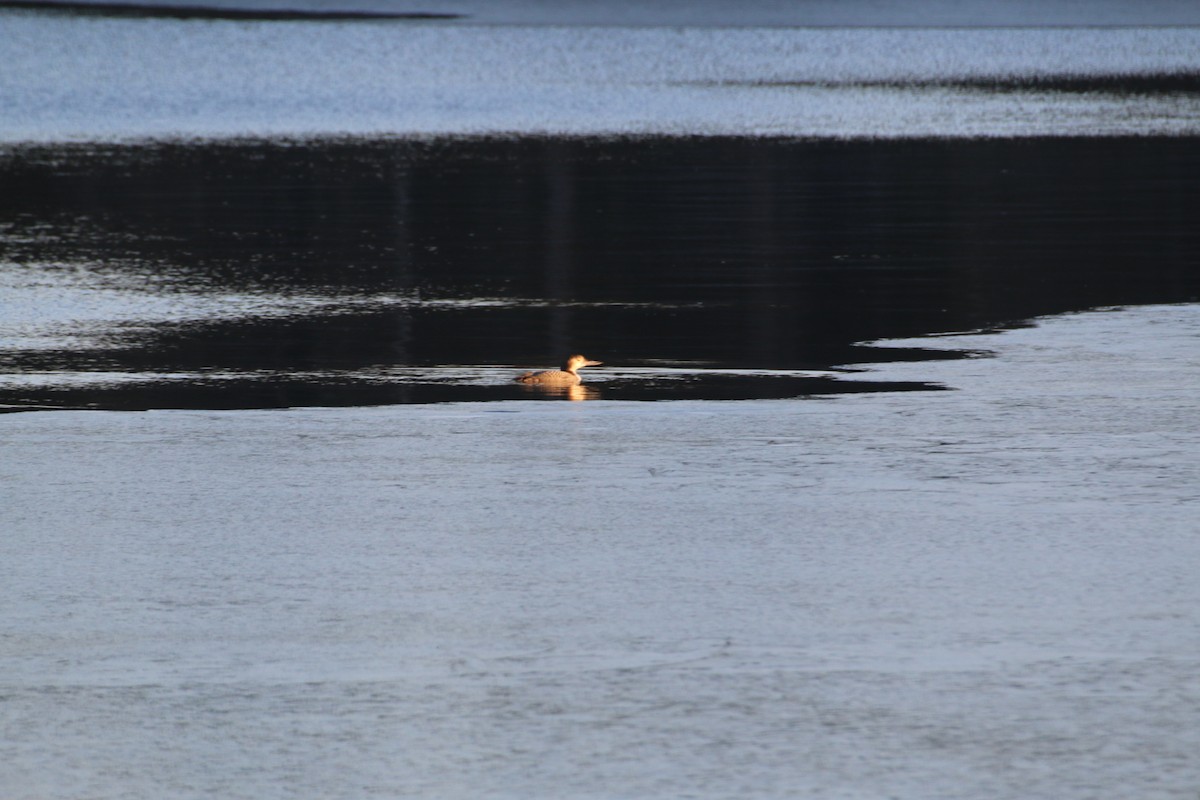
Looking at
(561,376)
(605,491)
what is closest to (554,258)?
(561,376)

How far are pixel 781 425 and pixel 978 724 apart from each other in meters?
3.48

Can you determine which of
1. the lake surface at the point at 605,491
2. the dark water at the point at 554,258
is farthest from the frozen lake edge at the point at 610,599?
the dark water at the point at 554,258

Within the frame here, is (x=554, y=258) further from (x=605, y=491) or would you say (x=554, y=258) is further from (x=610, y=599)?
(x=610, y=599)

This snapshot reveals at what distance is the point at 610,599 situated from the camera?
18.9 feet

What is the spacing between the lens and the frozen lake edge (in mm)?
4590

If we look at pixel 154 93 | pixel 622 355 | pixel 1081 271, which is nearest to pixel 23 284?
pixel 622 355

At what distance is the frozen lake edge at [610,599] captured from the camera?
15.1ft

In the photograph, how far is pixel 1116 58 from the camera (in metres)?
42.7

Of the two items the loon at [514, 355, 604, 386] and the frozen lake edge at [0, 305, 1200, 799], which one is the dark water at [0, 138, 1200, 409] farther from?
the frozen lake edge at [0, 305, 1200, 799]

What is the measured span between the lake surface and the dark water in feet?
0.21

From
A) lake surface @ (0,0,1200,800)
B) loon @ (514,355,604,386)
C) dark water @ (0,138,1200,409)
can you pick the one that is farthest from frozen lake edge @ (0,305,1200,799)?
dark water @ (0,138,1200,409)

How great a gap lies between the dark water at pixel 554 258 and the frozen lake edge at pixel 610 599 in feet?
3.65

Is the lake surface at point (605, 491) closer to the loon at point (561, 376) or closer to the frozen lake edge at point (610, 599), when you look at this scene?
the frozen lake edge at point (610, 599)

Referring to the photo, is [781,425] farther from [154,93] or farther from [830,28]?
[830,28]
